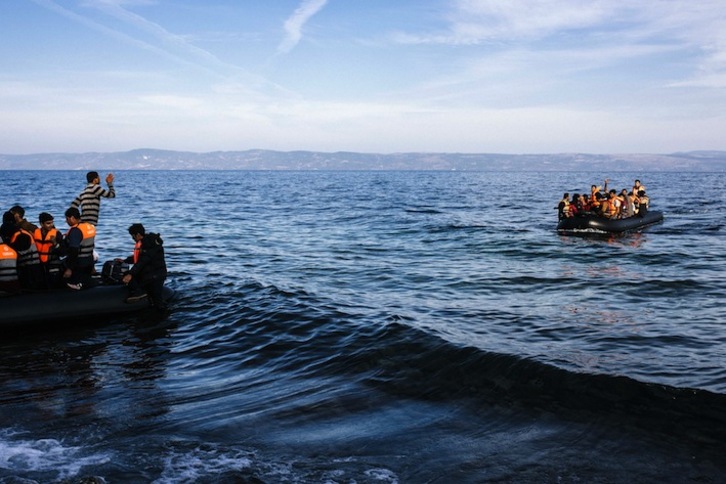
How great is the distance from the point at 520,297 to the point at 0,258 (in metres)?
11.2

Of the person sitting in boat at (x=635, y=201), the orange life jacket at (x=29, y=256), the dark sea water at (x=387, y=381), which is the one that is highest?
the person sitting in boat at (x=635, y=201)

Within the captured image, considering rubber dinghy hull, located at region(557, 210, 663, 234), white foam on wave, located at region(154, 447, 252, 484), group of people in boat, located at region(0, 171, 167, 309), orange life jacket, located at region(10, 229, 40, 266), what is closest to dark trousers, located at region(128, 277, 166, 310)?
group of people in boat, located at region(0, 171, 167, 309)

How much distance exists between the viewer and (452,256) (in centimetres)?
2162

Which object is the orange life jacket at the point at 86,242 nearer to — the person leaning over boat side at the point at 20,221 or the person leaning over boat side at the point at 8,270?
the person leaning over boat side at the point at 20,221

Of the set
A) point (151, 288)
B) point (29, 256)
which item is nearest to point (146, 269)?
point (151, 288)

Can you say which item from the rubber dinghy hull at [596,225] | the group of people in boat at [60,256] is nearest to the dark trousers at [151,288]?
the group of people in boat at [60,256]

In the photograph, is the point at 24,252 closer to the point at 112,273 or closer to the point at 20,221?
the point at 20,221

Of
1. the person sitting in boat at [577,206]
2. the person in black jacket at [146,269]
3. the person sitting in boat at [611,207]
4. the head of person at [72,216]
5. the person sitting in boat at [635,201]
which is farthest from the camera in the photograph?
the person sitting in boat at [635,201]

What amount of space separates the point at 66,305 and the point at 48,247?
1.26m

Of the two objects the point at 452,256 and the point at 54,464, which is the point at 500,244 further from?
the point at 54,464

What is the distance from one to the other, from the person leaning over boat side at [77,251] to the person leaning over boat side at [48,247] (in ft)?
0.59

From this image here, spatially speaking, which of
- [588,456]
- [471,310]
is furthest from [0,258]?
[588,456]

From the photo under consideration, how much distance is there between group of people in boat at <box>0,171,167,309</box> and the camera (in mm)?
11562

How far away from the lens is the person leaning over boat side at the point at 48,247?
11945 millimetres
